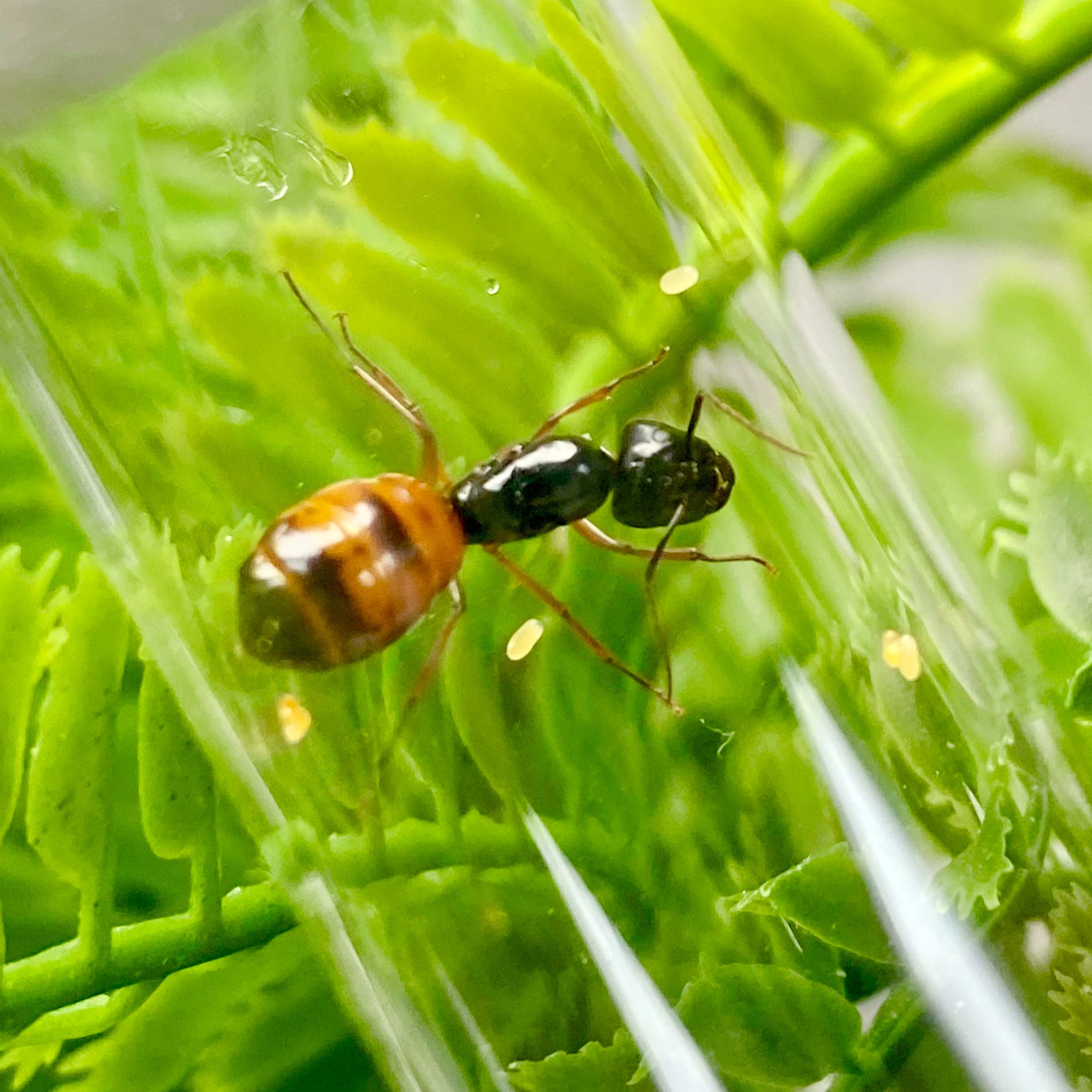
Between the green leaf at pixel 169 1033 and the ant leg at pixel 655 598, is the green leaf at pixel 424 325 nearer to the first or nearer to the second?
the ant leg at pixel 655 598

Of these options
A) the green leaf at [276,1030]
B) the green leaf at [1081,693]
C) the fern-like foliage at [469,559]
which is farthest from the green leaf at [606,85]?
the green leaf at [276,1030]

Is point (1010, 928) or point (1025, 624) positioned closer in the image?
point (1010, 928)

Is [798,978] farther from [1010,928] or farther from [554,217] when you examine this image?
[554,217]

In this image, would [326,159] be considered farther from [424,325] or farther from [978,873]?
[978,873]

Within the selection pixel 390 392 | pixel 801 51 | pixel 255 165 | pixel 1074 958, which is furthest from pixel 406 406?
pixel 1074 958

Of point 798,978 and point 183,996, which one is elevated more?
point 183,996

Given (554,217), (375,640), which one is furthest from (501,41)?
(375,640)
